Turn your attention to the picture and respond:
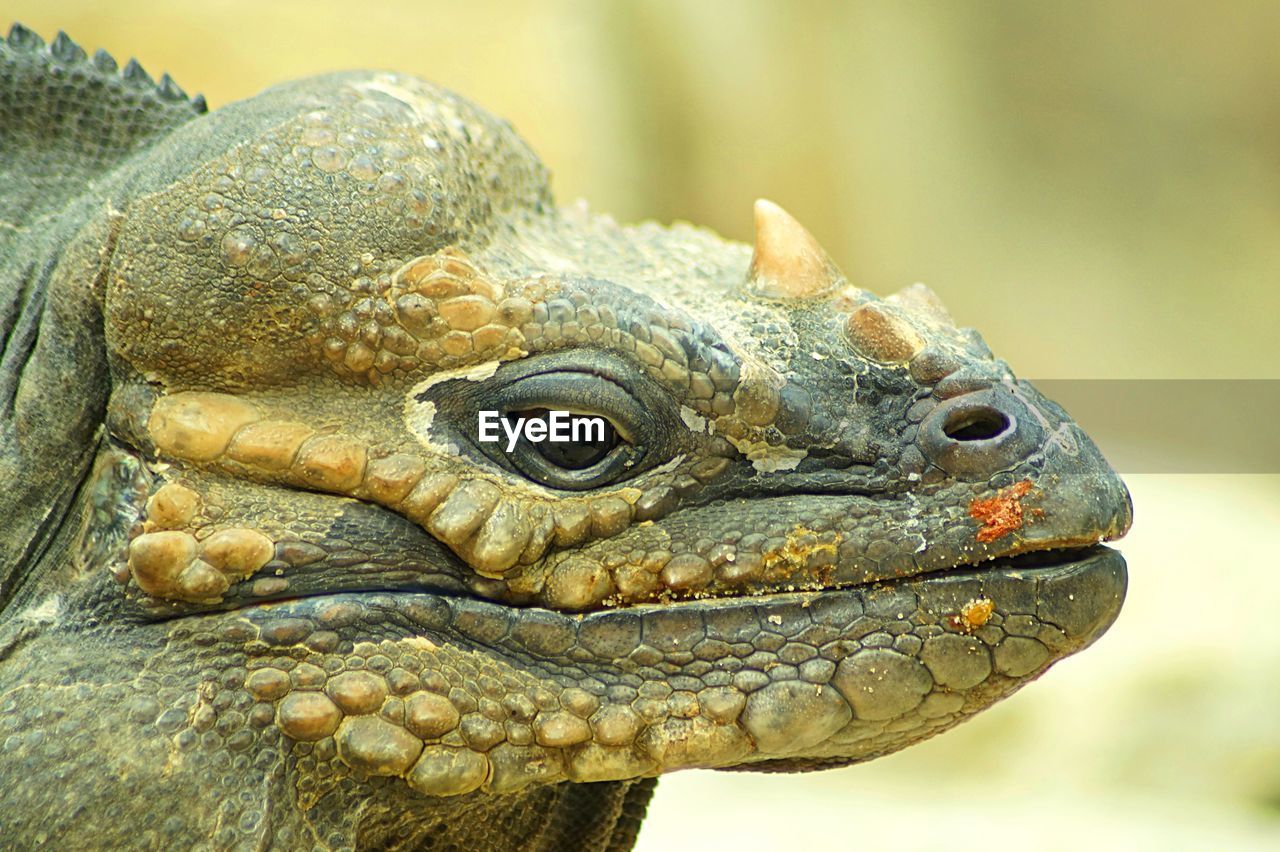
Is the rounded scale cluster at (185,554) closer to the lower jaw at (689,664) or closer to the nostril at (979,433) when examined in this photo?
the lower jaw at (689,664)

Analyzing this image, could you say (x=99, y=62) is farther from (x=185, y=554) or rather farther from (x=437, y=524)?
(x=437, y=524)

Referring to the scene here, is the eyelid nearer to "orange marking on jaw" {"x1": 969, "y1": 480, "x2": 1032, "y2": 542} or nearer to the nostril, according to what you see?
the nostril

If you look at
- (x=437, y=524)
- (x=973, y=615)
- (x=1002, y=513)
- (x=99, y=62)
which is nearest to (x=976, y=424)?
(x=1002, y=513)

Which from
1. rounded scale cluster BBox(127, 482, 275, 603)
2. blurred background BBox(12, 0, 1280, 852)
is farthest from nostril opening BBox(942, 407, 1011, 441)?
blurred background BBox(12, 0, 1280, 852)

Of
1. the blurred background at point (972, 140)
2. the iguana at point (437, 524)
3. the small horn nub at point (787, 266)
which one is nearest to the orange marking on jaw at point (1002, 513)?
the iguana at point (437, 524)

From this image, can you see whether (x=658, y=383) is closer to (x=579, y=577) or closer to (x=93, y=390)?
(x=579, y=577)

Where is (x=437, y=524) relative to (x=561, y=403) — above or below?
below
